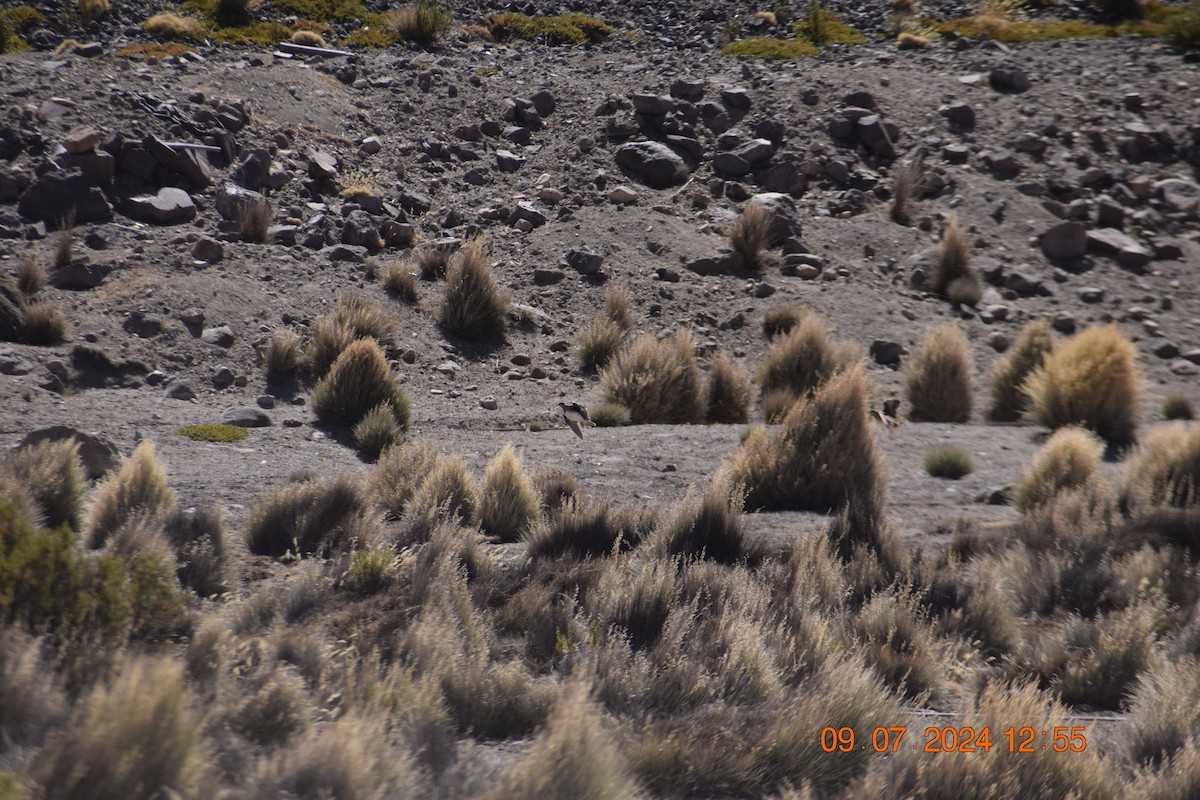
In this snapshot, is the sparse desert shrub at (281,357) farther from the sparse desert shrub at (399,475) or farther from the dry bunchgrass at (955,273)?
the dry bunchgrass at (955,273)

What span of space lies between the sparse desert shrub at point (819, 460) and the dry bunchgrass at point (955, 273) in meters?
9.14

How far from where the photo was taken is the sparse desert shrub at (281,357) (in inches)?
522

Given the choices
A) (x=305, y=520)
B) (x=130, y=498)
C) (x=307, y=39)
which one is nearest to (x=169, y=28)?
(x=307, y=39)

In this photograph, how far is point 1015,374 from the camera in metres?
14.8

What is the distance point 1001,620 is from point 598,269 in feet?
36.6

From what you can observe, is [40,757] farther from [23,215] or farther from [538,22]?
[538,22]

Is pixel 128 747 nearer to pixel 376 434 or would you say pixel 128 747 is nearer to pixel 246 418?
pixel 376 434

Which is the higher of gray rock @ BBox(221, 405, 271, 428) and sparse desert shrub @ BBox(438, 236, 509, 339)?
sparse desert shrub @ BBox(438, 236, 509, 339)

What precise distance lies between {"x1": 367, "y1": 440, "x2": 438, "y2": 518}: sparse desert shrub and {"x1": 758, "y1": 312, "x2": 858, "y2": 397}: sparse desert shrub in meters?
6.20

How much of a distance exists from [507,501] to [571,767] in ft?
15.9

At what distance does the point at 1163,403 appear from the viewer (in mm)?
14539

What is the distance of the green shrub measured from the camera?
35.4 ft
